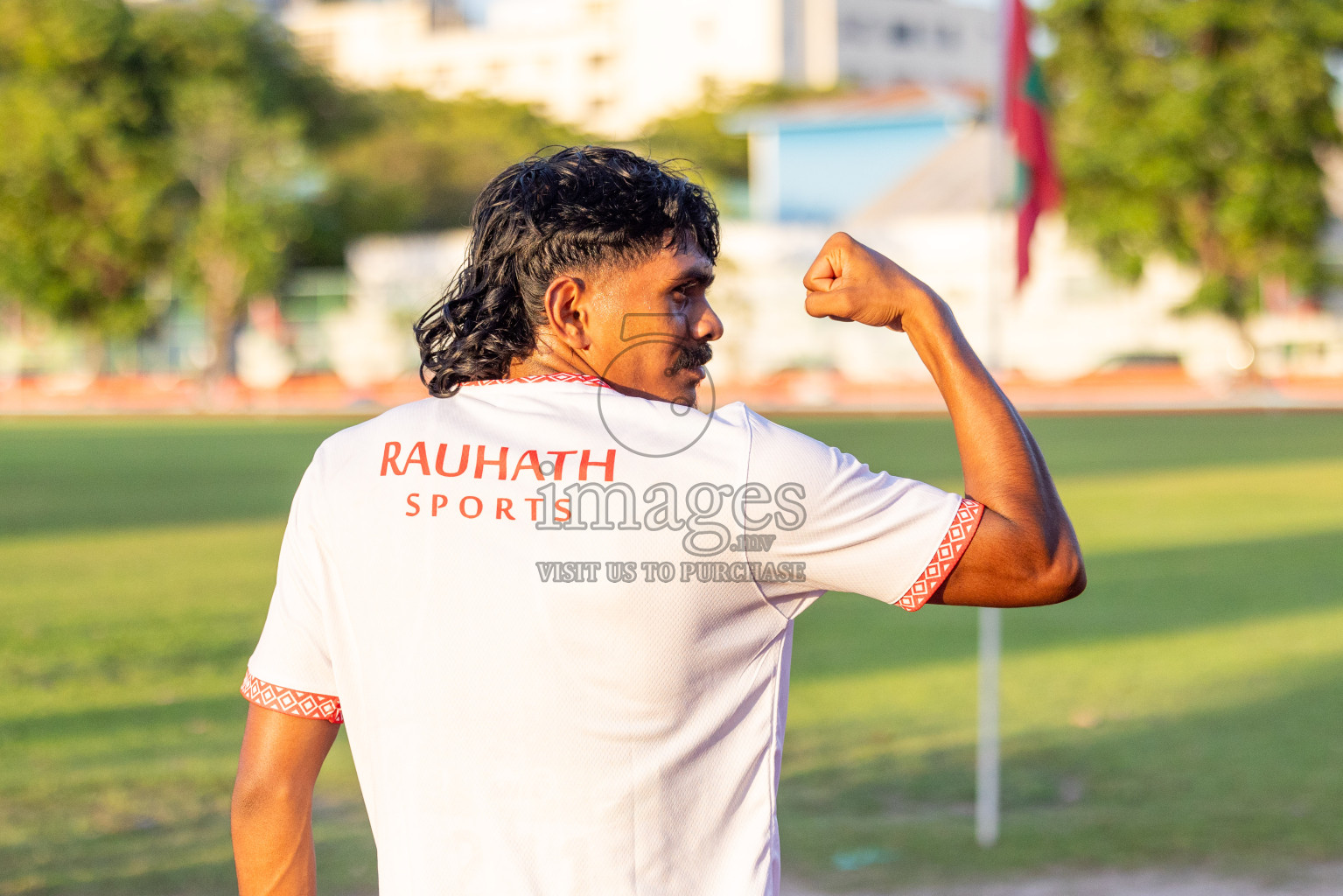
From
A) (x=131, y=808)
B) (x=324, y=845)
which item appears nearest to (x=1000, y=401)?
(x=324, y=845)

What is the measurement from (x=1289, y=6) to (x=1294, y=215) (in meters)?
4.86

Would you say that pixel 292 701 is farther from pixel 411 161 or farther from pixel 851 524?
pixel 411 161

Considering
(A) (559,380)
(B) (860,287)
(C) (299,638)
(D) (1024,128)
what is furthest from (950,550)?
(D) (1024,128)

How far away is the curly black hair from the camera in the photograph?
1698mm

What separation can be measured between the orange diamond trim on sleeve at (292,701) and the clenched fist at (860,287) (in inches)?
28.6

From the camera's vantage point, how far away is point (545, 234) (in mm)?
1716

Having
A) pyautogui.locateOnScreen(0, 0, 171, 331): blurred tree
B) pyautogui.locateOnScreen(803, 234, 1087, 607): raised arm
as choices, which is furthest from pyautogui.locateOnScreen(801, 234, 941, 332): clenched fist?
pyautogui.locateOnScreen(0, 0, 171, 331): blurred tree

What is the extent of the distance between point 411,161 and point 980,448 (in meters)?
64.1

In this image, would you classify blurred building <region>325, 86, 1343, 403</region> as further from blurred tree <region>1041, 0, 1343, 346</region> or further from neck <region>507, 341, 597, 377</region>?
neck <region>507, 341, 597, 377</region>

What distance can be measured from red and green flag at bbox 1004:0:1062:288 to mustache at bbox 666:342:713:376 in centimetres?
402

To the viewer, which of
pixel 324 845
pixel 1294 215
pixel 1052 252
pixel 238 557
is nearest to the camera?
pixel 324 845

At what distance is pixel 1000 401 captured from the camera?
A: 1.72 metres

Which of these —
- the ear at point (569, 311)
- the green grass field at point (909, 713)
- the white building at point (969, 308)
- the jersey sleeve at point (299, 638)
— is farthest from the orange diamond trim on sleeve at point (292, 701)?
the white building at point (969, 308)

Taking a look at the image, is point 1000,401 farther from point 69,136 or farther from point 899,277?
point 69,136
